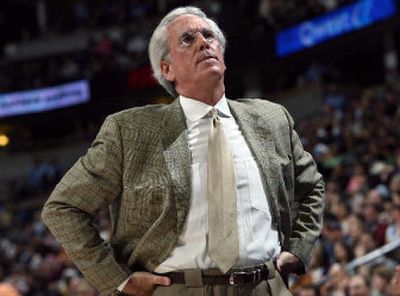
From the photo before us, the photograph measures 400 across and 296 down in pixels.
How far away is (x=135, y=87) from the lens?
1741 centimetres

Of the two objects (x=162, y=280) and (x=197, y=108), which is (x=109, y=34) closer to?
(x=197, y=108)

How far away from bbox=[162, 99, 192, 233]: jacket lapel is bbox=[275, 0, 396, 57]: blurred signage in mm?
11186

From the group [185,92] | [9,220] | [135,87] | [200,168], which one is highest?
[185,92]

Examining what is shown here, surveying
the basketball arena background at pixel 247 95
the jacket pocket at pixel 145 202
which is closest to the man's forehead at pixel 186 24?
the jacket pocket at pixel 145 202

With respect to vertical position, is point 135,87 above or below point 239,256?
below

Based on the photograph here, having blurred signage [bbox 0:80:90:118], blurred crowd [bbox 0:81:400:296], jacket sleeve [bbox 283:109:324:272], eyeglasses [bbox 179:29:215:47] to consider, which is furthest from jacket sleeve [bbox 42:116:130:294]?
blurred signage [bbox 0:80:90:118]

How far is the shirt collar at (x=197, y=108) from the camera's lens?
2.25 metres

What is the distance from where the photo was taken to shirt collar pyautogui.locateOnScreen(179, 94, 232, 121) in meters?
2.25

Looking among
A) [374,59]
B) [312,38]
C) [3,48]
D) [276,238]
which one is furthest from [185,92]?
[3,48]

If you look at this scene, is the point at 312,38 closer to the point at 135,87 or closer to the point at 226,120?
the point at 135,87

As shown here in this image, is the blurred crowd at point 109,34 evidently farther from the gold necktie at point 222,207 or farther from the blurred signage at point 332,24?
the gold necktie at point 222,207

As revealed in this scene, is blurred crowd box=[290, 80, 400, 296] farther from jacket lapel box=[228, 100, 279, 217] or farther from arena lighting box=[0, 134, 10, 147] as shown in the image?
arena lighting box=[0, 134, 10, 147]

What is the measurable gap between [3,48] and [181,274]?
19644 mm

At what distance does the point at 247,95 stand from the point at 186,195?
15177 millimetres
